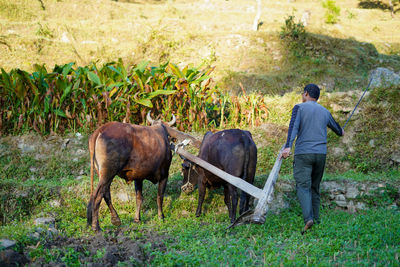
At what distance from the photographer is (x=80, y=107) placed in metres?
8.11

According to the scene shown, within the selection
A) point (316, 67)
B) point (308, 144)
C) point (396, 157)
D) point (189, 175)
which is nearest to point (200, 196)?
point (189, 175)

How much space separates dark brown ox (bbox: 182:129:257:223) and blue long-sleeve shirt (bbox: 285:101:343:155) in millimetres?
785

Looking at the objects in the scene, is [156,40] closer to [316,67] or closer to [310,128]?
[316,67]

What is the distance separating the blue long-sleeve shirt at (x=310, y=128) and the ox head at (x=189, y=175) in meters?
1.94

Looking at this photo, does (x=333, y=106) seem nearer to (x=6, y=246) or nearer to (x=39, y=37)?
(x=6, y=246)

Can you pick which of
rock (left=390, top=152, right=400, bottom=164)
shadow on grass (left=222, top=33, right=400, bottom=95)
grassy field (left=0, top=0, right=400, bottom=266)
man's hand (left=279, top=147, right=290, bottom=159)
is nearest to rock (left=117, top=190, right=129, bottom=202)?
grassy field (left=0, top=0, right=400, bottom=266)

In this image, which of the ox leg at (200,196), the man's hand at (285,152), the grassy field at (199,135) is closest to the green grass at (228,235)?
the grassy field at (199,135)

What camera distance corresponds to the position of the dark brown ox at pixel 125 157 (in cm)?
468

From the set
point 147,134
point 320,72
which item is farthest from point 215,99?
point 320,72

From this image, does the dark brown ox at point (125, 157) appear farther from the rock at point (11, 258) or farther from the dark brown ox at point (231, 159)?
the rock at point (11, 258)

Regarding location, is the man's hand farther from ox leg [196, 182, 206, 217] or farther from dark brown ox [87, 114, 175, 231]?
dark brown ox [87, 114, 175, 231]

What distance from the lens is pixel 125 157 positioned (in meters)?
4.89

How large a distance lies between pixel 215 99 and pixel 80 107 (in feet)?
11.2

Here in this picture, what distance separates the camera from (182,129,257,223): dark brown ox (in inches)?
201
